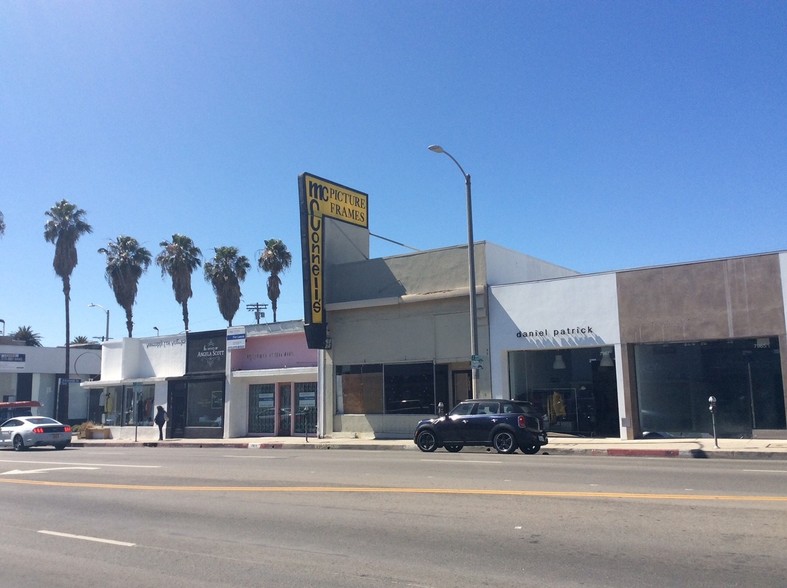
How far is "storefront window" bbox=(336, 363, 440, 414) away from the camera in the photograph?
26.6 m

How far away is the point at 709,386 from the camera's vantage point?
2217 cm

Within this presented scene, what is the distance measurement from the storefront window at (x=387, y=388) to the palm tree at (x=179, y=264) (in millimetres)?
24349

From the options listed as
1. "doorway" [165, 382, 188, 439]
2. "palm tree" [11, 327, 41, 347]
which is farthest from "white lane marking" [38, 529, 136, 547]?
"palm tree" [11, 327, 41, 347]

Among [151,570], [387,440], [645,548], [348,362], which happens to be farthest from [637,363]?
[151,570]

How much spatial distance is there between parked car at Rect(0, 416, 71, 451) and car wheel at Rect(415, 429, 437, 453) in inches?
659

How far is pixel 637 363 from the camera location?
916 inches

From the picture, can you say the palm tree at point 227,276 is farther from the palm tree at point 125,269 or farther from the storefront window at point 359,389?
the storefront window at point 359,389

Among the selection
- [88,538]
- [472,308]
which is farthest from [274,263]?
[88,538]

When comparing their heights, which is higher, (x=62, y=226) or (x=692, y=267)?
(x=62, y=226)

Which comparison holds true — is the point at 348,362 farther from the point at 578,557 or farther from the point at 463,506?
the point at 578,557

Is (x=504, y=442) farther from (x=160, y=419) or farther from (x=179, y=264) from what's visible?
(x=179, y=264)

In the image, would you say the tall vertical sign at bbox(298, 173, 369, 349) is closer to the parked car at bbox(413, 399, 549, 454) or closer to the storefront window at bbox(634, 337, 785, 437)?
the parked car at bbox(413, 399, 549, 454)

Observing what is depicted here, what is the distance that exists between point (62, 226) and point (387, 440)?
33.6 meters

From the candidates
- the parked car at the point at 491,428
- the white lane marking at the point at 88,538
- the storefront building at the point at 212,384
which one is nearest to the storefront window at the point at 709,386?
the parked car at the point at 491,428
